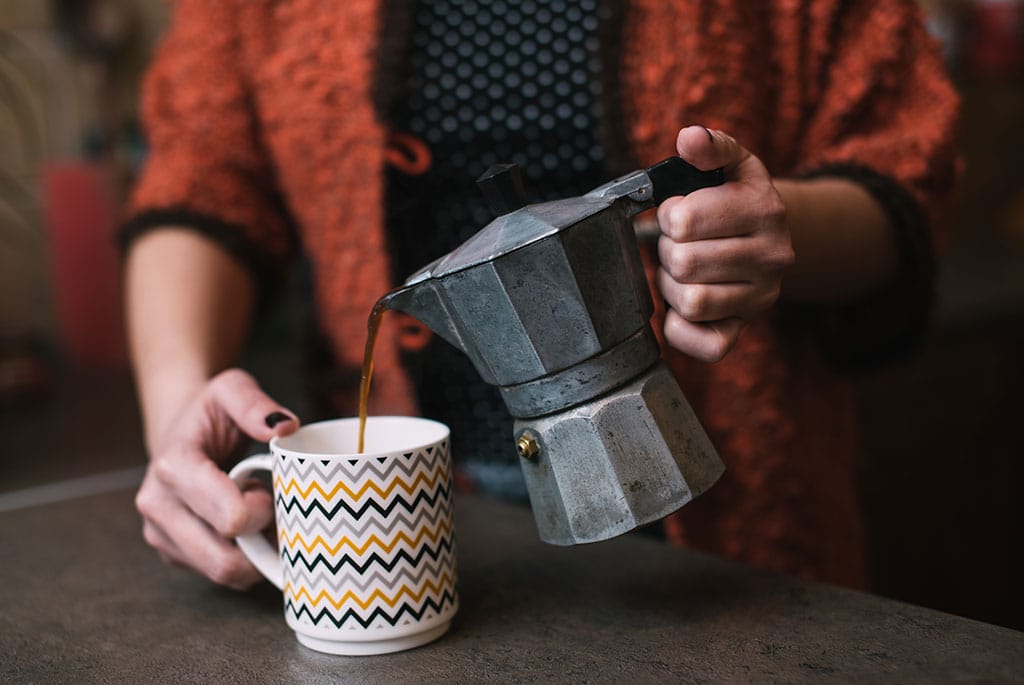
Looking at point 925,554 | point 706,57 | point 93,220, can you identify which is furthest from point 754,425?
point 93,220

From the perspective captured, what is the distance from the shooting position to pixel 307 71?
0.94 meters

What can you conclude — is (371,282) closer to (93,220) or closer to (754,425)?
(754,425)

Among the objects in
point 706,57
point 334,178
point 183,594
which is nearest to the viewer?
point 183,594

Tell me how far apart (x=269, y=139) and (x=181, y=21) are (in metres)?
0.15

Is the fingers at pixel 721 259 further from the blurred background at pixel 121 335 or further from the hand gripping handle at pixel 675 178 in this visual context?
the blurred background at pixel 121 335

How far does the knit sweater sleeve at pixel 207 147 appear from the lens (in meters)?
0.98

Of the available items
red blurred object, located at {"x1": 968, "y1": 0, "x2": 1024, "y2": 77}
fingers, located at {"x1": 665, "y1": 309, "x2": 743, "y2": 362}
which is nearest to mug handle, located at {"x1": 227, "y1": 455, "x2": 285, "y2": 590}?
fingers, located at {"x1": 665, "y1": 309, "x2": 743, "y2": 362}

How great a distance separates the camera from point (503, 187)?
551 millimetres

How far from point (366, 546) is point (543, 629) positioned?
0.38 feet

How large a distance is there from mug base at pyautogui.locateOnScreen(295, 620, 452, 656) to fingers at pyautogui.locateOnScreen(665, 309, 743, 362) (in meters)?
0.21

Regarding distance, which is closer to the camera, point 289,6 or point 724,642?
point 724,642

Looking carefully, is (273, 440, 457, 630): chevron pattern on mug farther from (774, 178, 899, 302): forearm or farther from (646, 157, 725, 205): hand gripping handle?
(774, 178, 899, 302): forearm

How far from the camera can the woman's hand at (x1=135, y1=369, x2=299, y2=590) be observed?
658 mm

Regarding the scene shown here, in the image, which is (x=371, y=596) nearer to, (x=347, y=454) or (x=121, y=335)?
(x=347, y=454)
